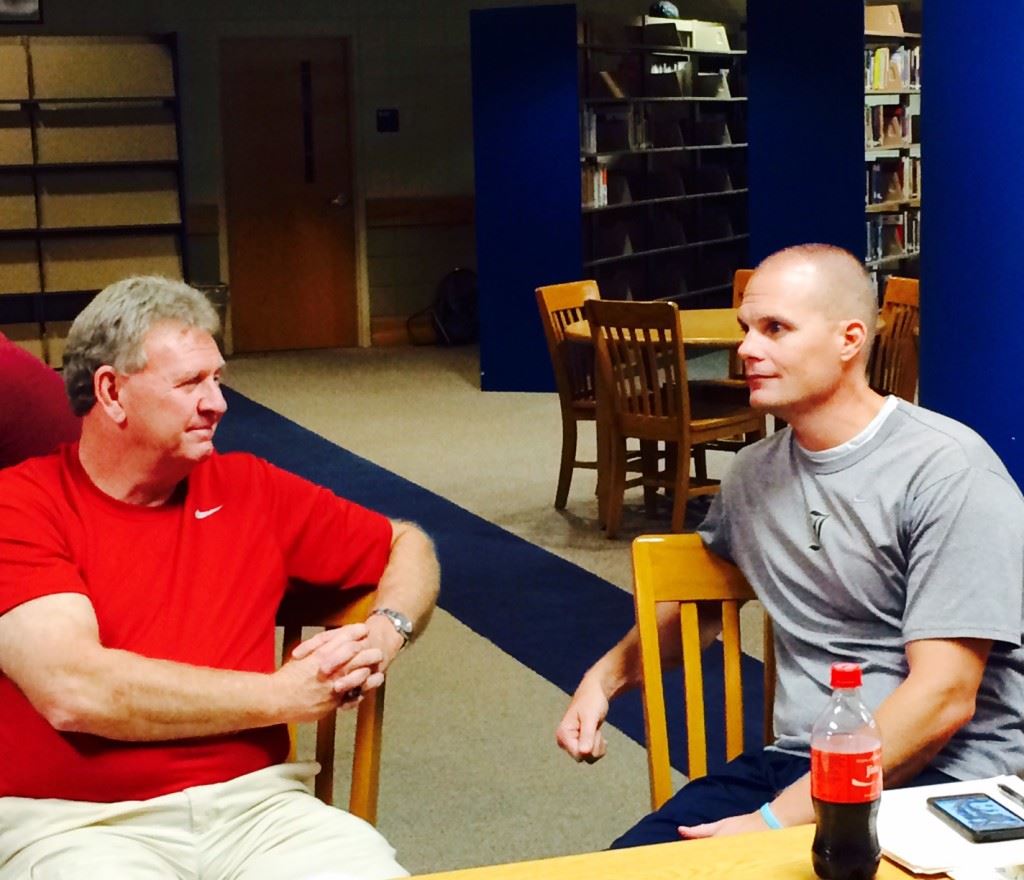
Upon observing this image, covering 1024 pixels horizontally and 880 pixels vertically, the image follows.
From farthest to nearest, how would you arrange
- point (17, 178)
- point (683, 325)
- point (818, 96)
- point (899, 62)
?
point (899, 62) < point (17, 178) < point (818, 96) < point (683, 325)

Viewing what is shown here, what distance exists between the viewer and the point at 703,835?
6.68 feet

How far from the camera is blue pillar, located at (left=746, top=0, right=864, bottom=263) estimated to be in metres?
9.28

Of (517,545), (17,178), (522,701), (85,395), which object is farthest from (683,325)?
(17,178)

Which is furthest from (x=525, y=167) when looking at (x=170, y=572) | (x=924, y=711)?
(x=924, y=711)

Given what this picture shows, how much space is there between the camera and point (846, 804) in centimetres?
160

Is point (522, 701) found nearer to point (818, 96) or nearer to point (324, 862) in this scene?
point (324, 862)

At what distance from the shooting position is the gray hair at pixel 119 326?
2369 millimetres

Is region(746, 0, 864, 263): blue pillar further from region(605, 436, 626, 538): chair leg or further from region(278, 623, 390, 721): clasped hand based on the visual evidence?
region(278, 623, 390, 721): clasped hand

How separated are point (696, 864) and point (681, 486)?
4593 mm

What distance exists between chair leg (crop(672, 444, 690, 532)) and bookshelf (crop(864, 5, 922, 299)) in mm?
5647

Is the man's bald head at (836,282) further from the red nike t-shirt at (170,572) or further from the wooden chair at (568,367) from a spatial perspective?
the wooden chair at (568,367)

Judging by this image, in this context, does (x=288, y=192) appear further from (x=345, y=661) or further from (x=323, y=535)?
(x=345, y=661)

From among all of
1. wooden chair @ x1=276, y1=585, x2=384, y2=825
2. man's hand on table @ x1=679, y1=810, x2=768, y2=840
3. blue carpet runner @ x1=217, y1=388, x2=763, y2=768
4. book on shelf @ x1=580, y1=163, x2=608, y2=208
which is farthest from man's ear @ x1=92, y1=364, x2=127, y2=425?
book on shelf @ x1=580, y1=163, x2=608, y2=208

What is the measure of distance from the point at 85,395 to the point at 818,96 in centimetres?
758
